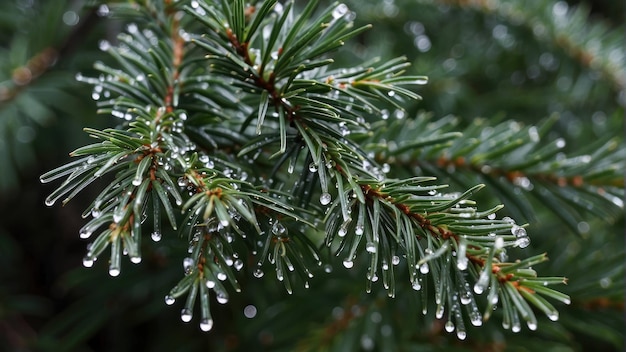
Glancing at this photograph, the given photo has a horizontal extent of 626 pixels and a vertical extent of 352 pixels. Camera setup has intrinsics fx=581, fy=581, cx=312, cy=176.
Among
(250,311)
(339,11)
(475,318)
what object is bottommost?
(250,311)

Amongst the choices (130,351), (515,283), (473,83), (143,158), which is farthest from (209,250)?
(473,83)

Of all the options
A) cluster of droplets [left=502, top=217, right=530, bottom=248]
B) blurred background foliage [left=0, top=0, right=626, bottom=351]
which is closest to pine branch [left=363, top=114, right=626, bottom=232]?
blurred background foliage [left=0, top=0, right=626, bottom=351]

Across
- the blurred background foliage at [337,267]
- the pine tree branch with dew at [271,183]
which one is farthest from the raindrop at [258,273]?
the blurred background foliage at [337,267]

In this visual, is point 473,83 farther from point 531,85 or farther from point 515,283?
point 515,283

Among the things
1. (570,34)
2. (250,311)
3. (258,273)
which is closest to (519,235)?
(258,273)

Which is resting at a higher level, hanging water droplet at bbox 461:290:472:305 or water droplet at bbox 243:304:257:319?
hanging water droplet at bbox 461:290:472:305

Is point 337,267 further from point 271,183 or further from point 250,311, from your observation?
point 271,183

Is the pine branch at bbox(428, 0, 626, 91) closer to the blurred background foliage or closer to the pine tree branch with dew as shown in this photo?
the blurred background foliage
